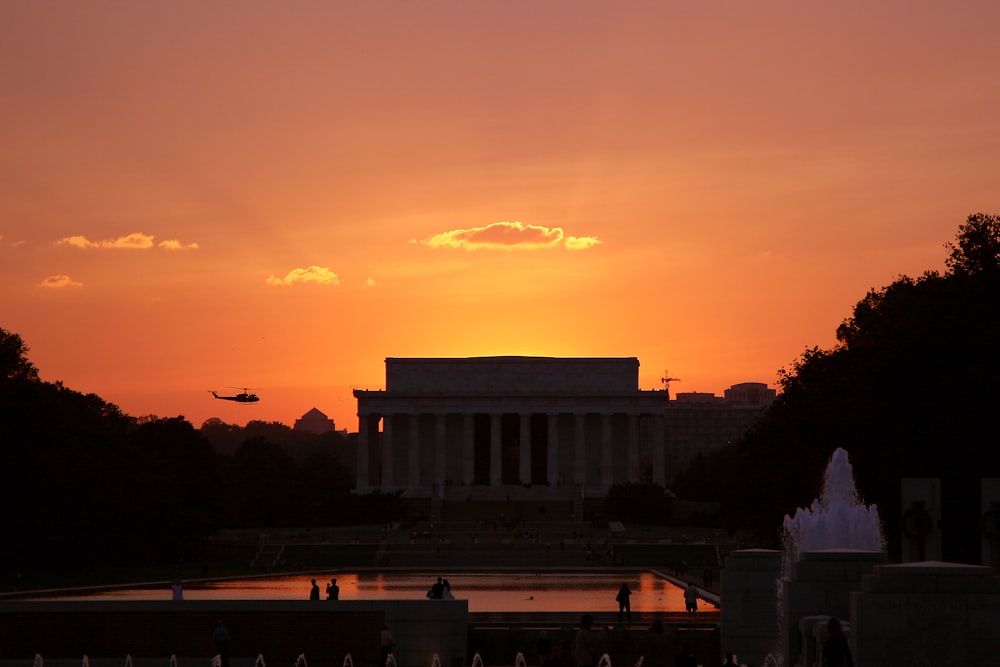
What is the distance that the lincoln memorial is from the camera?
143 meters

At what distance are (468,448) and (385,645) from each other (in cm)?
11125

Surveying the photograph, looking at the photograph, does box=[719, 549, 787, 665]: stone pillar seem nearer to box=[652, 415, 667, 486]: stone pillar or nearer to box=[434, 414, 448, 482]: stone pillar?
box=[434, 414, 448, 482]: stone pillar

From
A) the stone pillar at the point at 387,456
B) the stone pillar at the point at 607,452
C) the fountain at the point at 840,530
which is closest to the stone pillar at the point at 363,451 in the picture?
the stone pillar at the point at 387,456

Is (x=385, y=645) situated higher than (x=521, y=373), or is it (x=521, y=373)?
(x=521, y=373)

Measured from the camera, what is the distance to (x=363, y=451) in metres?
144

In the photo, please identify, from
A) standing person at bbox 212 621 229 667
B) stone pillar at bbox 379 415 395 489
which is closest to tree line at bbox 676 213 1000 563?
standing person at bbox 212 621 229 667

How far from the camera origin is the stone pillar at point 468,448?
14425cm

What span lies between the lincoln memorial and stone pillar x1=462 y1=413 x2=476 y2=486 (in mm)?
84

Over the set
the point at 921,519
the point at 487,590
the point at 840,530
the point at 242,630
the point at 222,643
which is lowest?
the point at 487,590

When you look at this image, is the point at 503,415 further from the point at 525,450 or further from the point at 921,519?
the point at 921,519

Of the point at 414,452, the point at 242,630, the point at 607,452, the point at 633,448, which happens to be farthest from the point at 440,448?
the point at 242,630

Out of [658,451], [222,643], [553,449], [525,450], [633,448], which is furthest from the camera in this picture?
[658,451]

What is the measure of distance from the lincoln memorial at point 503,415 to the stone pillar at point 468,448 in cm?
8

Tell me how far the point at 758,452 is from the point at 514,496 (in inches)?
2254
